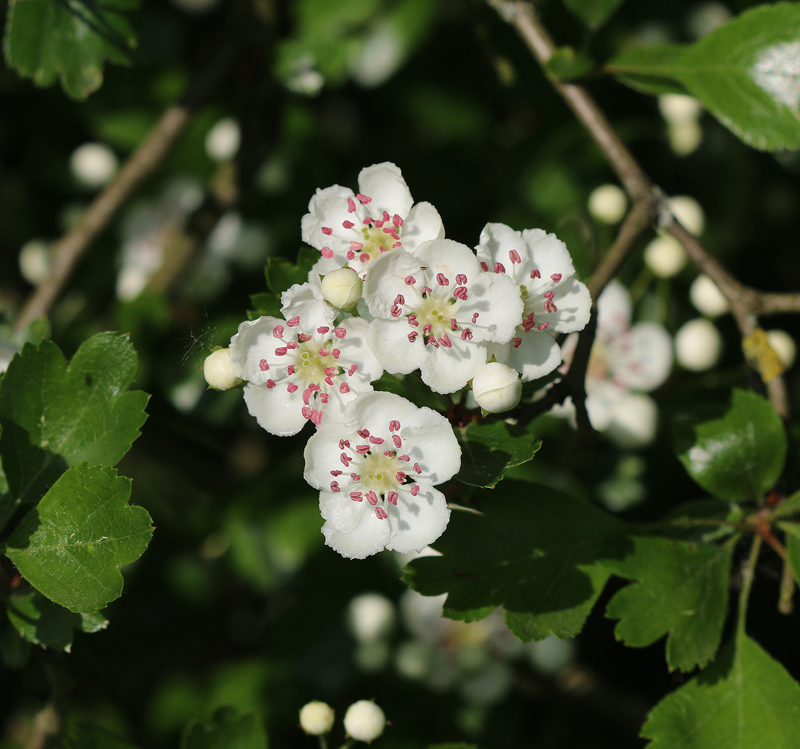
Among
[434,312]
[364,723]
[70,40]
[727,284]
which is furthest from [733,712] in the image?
[70,40]

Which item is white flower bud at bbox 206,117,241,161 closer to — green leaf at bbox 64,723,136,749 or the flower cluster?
the flower cluster

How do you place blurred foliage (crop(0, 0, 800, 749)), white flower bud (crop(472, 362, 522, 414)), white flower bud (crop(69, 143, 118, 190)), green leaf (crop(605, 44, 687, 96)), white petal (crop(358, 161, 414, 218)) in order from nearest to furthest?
1. white flower bud (crop(472, 362, 522, 414))
2. white petal (crop(358, 161, 414, 218))
3. green leaf (crop(605, 44, 687, 96))
4. blurred foliage (crop(0, 0, 800, 749))
5. white flower bud (crop(69, 143, 118, 190))

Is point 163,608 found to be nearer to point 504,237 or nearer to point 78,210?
point 78,210

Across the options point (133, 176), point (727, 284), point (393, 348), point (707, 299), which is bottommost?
point (707, 299)

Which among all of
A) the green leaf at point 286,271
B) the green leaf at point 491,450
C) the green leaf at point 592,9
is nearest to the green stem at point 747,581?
the green leaf at point 491,450

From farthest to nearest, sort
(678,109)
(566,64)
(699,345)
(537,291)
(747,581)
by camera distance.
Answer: (678,109), (699,345), (566,64), (747,581), (537,291)

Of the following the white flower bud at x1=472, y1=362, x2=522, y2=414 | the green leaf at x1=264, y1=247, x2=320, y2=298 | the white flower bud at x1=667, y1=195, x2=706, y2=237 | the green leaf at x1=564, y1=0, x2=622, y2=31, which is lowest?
the white flower bud at x1=667, y1=195, x2=706, y2=237

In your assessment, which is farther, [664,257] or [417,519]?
[664,257]

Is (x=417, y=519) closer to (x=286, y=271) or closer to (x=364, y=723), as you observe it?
(x=286, y=271)

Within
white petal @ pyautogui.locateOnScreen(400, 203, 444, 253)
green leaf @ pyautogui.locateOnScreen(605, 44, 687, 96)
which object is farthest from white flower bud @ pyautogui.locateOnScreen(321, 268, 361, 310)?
green leaf @ pyautogui.locateOnScreen(605, 44, 687, 96)
